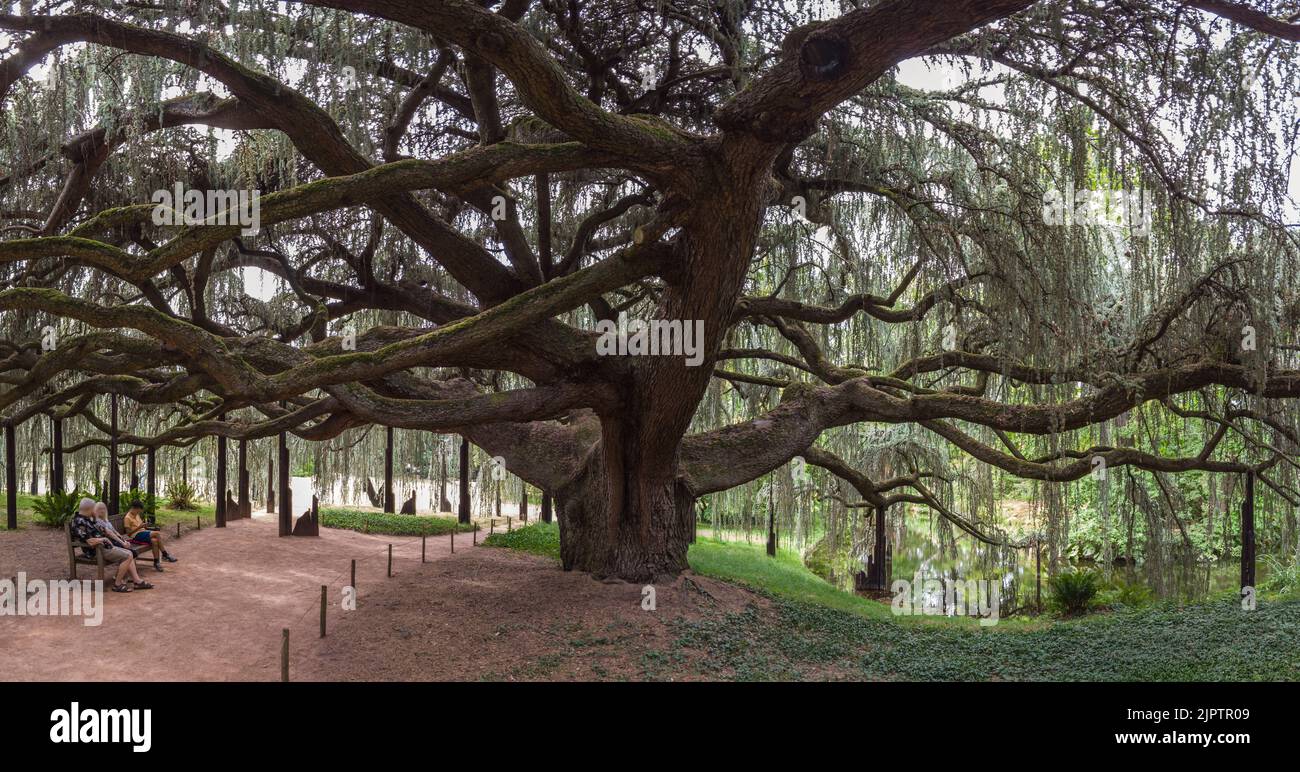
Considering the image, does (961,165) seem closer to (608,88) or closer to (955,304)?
(955,304)

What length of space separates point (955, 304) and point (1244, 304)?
2.37m

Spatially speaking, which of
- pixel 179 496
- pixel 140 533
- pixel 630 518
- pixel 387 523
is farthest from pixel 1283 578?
pixel 179 496

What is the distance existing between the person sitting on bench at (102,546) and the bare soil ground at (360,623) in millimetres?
341

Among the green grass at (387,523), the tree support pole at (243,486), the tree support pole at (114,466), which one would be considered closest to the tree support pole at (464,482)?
the green grass at (387,523)

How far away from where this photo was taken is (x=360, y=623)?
346 inches

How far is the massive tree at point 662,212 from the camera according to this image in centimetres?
624

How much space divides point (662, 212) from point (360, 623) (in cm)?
505

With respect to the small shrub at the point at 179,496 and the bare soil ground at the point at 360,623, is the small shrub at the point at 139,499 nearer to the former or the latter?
the bare soil ground at the point at 360,623

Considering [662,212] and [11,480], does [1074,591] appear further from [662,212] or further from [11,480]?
[11,480]

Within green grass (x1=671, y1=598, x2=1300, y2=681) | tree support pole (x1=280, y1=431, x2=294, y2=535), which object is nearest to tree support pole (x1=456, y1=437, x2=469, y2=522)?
tree support pole (x1=280, y1=431, x2=294, y2=535)

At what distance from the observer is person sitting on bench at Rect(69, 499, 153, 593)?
10.0m

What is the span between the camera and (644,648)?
806 centimetres

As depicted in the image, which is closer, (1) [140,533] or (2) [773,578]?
(1) [140,533]
